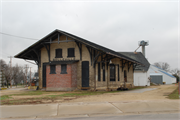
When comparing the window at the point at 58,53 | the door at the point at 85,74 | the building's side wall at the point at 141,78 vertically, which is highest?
the window at the point at 58,53

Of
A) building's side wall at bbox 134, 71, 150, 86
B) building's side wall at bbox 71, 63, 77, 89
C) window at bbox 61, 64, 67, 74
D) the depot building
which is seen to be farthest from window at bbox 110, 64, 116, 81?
building's side wall at bbox 134, 71, 150, 86

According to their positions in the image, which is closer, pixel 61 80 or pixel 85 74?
pixel 85 74

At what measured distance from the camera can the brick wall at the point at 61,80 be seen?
21.1 meters

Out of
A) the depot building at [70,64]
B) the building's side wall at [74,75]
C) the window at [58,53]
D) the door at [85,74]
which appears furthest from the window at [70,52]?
the door at [85,74]

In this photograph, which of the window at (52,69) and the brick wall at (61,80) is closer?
the brick wall at (61,80)

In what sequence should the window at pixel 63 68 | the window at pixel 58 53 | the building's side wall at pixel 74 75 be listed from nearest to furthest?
the building's side wall at pixel 74 75 < the window at pixel 63 68 < the window at pixel 58 53

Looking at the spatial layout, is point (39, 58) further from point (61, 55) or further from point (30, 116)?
point (30, 116)

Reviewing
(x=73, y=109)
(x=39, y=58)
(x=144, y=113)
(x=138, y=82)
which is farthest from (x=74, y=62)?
(x=138, y=82)

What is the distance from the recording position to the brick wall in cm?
2109

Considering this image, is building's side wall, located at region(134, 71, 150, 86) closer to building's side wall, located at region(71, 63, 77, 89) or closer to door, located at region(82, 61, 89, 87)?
door, located at region(82, 61, 89, 87)

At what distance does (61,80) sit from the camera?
2136cm

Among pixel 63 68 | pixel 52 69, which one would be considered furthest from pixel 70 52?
pixel 52 69

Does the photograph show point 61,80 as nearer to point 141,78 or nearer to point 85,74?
point 85,74

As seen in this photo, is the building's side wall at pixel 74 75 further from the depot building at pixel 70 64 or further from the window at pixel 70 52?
the window at pixel 70 52
